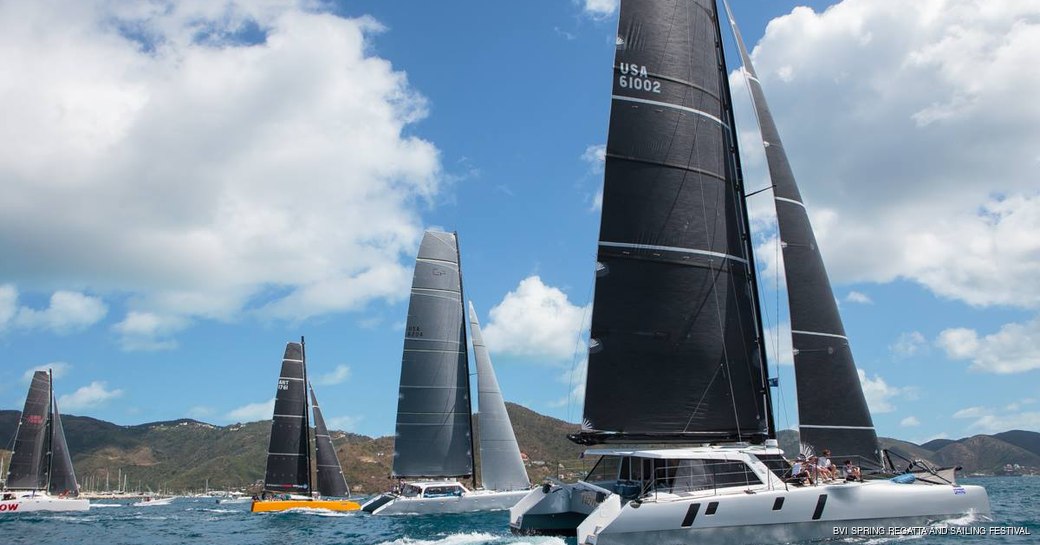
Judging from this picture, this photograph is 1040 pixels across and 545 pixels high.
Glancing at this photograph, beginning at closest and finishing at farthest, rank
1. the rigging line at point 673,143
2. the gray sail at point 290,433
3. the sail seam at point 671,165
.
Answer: the rigging line at point 673,143, the sail seam at point 671,165, the gray sail at point 290,433

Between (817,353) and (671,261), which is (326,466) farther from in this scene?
(817,353)

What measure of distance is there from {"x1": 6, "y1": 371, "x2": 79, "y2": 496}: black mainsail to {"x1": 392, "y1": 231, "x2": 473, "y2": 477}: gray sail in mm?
28006

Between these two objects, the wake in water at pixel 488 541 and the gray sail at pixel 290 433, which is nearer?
the wake in water at pixel 488 541

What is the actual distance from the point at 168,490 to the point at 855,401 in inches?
8264

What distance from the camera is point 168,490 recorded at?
7795 inches

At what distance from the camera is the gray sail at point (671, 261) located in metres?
19.0

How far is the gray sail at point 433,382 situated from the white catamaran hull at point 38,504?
28.2 m

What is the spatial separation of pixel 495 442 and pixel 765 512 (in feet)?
89.9

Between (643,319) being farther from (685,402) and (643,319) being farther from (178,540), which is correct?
(178,540)

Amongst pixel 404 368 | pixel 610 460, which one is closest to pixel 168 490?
pixel 404 368

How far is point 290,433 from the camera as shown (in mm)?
51469

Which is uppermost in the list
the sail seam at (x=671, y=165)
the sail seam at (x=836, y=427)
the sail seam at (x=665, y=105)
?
the sail seam at (x=665, y=105)

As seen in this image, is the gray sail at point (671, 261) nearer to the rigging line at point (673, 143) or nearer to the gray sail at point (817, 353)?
the rigging line at point (673, 143)

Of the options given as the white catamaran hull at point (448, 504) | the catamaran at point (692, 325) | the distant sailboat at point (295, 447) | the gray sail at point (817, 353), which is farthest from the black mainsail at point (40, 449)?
the gray sail at point (817, 353)
